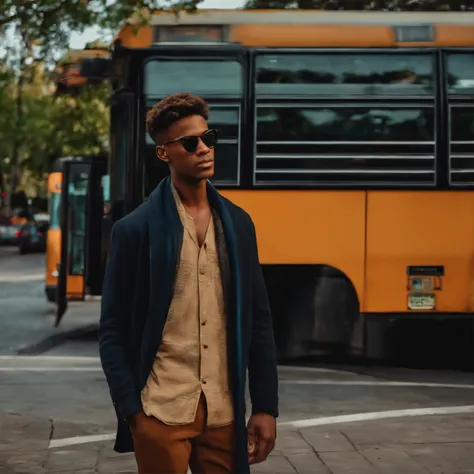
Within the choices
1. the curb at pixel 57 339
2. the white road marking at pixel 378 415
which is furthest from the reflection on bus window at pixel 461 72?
the curb at pixel 57 339

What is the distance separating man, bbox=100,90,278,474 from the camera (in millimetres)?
4098

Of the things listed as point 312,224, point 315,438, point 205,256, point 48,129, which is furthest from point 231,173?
point 48,129

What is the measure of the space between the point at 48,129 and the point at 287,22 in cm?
4519

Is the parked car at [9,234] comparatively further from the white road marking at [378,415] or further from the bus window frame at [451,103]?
the white road marking at [378,415]

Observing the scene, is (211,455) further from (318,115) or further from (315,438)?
(318,115)

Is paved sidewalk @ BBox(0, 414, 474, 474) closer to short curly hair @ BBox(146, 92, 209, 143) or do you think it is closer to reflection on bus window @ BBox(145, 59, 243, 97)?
short curly hair @ BBox(146, 92, 209, 143)

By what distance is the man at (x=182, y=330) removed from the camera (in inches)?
161

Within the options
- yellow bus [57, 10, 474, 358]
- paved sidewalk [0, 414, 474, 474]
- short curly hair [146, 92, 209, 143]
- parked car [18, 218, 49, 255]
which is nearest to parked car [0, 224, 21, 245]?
parked car [18, 218, 49, 255]

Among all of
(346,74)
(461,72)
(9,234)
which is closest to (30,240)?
(9,234)

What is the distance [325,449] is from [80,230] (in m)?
10.9

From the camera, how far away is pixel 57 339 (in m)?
17.3

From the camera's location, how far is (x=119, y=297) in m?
4.14

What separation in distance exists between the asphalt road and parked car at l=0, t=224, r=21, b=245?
47.7m

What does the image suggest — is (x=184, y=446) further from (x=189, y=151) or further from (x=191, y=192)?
(x=189, y=151)
